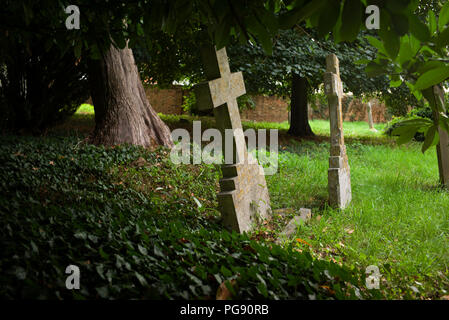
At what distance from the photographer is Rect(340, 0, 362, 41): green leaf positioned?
1.20m

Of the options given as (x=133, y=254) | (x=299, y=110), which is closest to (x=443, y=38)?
(x=133, y=254)

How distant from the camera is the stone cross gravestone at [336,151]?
4.74 meters

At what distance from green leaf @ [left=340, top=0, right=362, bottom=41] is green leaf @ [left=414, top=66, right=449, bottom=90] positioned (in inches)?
11.5

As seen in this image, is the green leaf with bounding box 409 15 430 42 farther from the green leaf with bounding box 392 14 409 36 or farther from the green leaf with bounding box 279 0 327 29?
the green leaf with bounding box 279 0 327 29

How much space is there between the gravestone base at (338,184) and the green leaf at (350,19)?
3718 mm

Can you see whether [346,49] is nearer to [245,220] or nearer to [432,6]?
[432,6]

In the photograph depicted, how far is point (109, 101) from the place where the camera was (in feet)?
20.9

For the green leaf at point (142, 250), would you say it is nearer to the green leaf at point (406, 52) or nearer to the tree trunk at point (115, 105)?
the green leaf at point (406, 52)

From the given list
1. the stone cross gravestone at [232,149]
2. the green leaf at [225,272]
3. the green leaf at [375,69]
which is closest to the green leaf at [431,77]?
the green leaf at [375,69]

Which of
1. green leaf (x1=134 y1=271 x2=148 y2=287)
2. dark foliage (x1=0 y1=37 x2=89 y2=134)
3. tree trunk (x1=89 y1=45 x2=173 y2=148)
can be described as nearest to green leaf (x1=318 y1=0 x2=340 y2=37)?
green leaf (x1=134 y1=271 x2=148 y2=287)

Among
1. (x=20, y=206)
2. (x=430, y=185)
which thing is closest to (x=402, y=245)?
(x=430, y=185)

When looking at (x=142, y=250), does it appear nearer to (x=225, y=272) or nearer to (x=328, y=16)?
(x=225, y=272)

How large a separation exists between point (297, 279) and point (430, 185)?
4.82 meters
